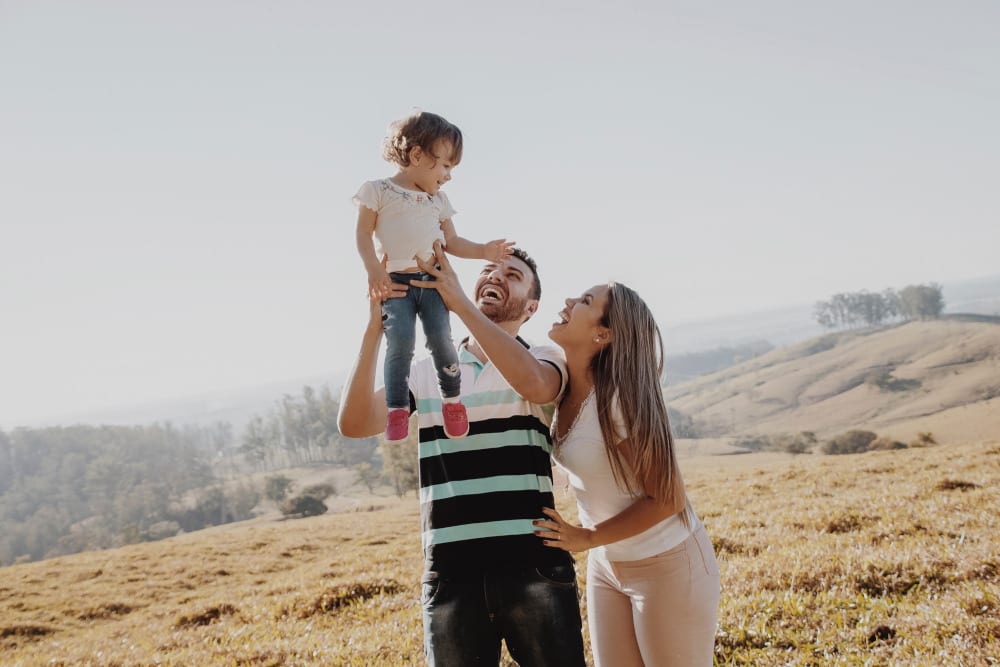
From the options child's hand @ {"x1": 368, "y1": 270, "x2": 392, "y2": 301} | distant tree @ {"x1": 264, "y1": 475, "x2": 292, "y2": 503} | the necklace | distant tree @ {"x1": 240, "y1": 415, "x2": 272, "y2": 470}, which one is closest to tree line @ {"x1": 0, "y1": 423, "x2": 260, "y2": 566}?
distant tree @ {"x1": 264, "y1": 475, "x2": 292, "y2": 503}

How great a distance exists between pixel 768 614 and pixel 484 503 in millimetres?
5212

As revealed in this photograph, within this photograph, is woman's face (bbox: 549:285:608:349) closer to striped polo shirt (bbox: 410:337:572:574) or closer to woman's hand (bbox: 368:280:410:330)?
striped polo shirt (bbox: 410:337:572:574)

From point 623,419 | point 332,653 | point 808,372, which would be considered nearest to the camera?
point 623,419

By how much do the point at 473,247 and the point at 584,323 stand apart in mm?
903

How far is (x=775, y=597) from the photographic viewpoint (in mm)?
7805

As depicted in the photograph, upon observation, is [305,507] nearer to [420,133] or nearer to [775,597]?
[775,597]

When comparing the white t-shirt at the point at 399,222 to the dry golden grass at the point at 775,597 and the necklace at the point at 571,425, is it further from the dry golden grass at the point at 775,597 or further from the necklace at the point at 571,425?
the dry golden grass at the point at 775,597

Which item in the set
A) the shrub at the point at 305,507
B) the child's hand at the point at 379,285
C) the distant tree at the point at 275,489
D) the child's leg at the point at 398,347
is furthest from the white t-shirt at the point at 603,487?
the distant tree at the point at 275,489

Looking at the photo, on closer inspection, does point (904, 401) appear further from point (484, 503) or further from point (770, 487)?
point (484, 503)

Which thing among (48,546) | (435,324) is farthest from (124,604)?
(48,546)

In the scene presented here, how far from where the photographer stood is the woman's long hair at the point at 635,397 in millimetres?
3658

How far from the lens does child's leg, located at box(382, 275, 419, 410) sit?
4.00 metres

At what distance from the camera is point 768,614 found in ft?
23.9

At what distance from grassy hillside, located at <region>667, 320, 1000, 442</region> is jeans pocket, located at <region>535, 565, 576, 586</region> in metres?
111
